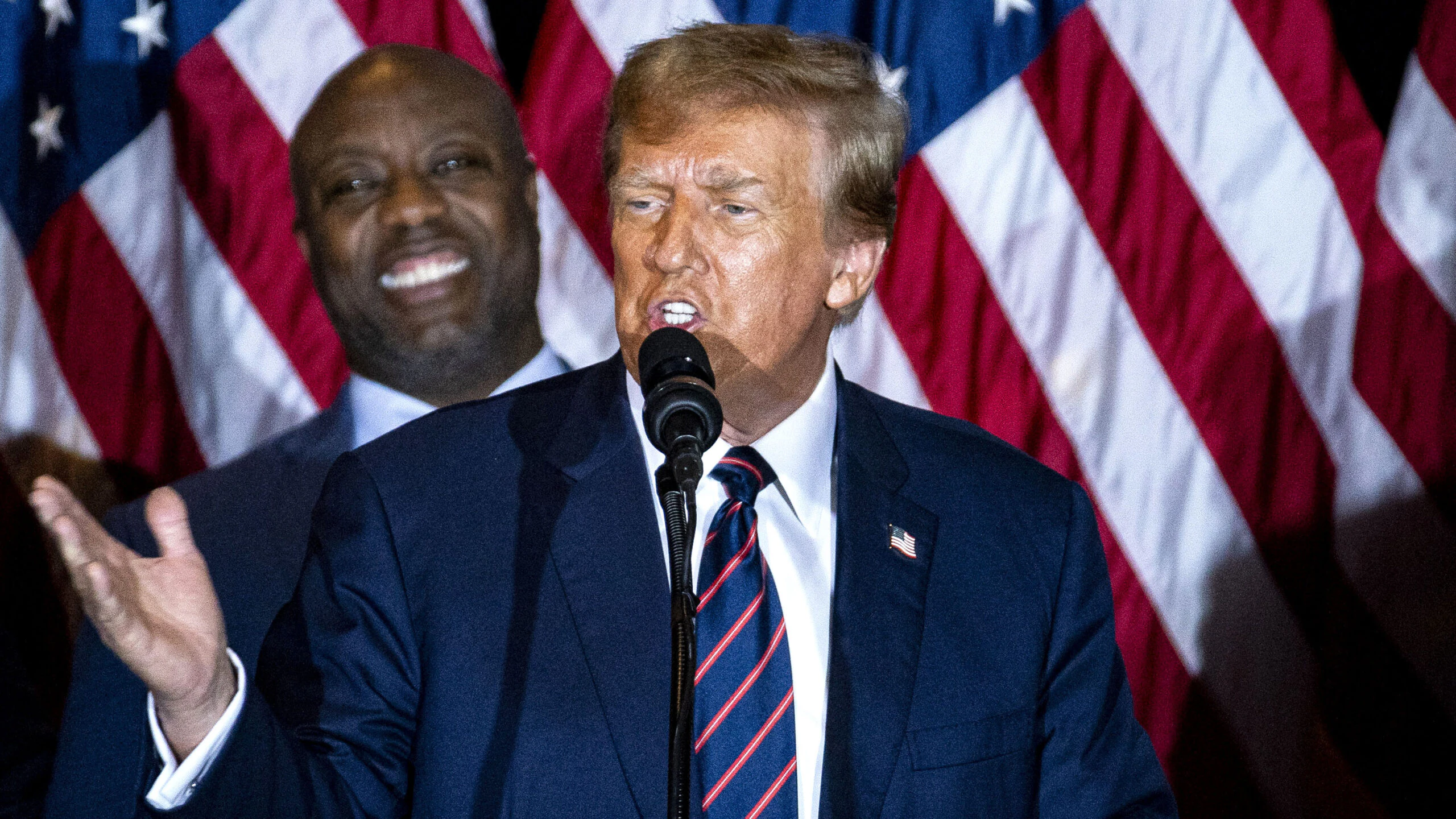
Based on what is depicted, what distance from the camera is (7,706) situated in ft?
6.91

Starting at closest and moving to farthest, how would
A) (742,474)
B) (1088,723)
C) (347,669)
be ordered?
(347,669)
(742,474)
(1088,723)

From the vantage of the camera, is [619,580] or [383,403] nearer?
[619,580]

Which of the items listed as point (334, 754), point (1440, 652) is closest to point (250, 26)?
Answer: point (334, 754)

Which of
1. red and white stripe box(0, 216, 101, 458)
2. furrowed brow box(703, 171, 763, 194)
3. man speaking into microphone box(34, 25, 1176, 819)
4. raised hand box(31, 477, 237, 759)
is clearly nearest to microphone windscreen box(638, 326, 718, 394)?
man speaking into microphone box(34, 25, 1176, 819)

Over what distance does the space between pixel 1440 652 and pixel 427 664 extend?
2122 mm

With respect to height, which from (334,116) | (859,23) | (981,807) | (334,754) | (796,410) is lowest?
(981,807)

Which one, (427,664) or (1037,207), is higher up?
Result: (1037,207)

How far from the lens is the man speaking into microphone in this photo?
1.51 m

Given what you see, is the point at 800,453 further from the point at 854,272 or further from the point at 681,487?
the point at 681,487

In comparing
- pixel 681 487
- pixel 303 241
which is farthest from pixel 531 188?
pixel 681 487

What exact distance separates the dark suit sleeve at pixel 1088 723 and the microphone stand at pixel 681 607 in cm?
85

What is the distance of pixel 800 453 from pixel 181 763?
860mm

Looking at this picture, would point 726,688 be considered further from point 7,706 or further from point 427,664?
point 7,706

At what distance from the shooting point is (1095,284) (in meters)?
2.78
